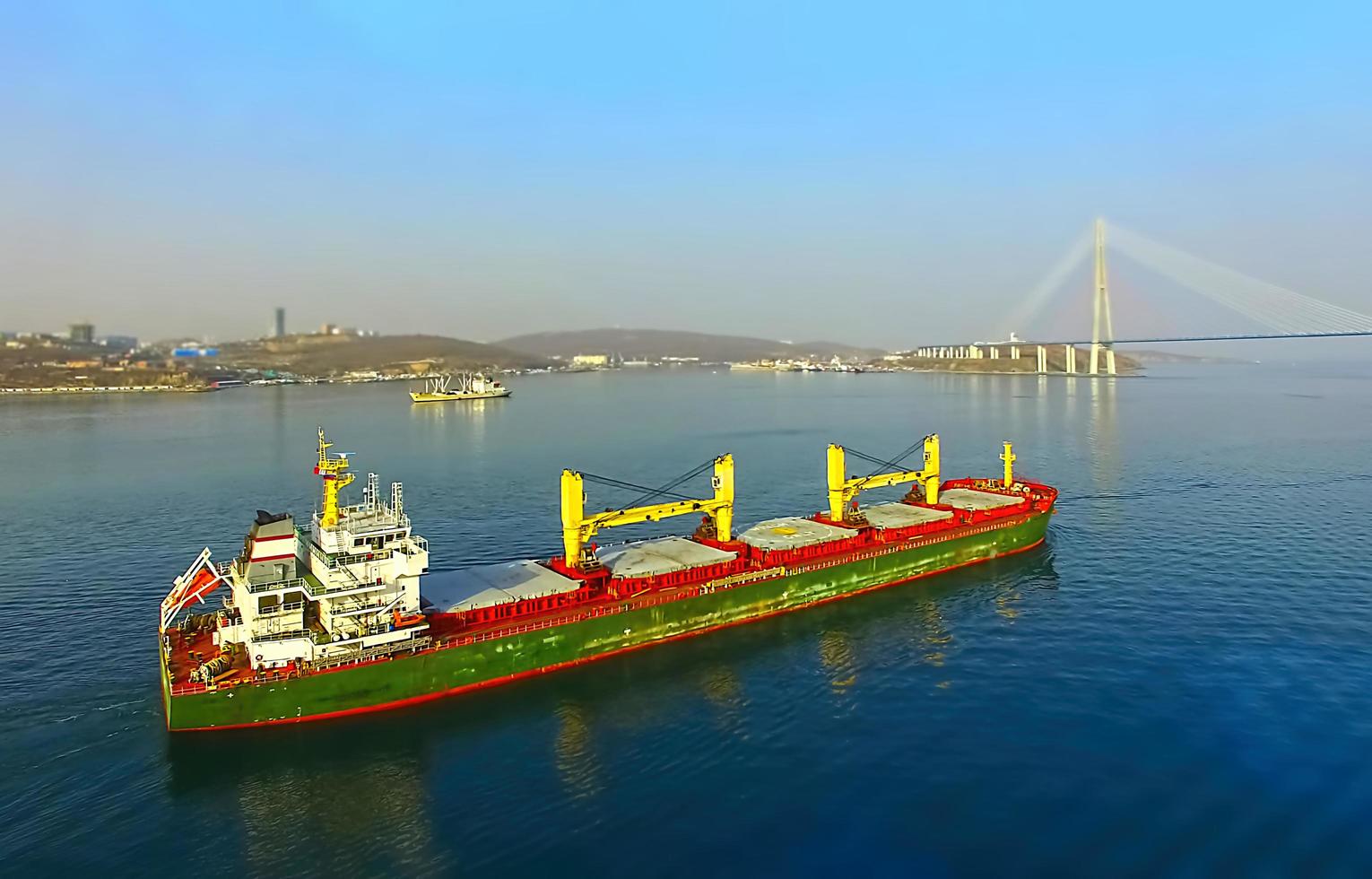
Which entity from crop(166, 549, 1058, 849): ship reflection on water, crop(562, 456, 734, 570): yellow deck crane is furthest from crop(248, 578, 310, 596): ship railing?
crop(562, 456, 734, 570): yellow deck crane

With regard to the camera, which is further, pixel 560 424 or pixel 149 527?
pixel 560 424

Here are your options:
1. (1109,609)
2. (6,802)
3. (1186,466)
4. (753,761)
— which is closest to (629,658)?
(753,761)

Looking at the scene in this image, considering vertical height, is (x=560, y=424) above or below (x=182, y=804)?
above

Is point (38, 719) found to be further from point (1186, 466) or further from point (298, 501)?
point (1186, 466)

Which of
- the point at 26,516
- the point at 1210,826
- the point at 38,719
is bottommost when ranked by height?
the point at 1210,826

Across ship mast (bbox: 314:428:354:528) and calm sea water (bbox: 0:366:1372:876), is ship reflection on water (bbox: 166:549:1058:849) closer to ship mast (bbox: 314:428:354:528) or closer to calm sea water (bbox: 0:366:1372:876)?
calm sea water (bbox: 0:366:1372:876)

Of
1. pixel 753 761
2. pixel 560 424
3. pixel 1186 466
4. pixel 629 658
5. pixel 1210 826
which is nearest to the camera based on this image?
pixel 1210 826
